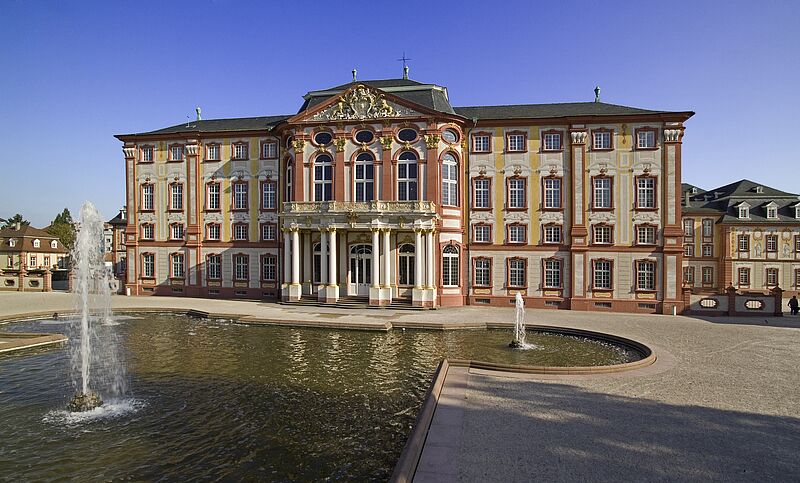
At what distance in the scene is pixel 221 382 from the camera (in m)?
13.2

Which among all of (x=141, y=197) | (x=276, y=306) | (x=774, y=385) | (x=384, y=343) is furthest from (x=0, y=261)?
(x=774, y=385)

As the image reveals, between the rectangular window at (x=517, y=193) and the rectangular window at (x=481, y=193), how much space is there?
154 cm

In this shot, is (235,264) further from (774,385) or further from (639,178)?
(774,385)

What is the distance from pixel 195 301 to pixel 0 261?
5488 centimetres

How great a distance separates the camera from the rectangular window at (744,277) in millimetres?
49094

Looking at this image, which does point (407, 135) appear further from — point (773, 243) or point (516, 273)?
point (773, 243)

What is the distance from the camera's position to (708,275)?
171ft

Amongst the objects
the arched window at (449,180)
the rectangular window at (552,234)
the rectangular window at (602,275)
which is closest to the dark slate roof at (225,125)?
the arched window at (449,180)

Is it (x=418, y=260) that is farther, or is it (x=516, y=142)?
(x=516, y=142)

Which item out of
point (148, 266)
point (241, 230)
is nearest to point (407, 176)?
point (241, 230)

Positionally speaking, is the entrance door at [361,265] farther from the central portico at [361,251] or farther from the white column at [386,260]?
the white column at [386,260]

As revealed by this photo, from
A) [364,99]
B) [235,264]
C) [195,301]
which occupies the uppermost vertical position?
[364,99]

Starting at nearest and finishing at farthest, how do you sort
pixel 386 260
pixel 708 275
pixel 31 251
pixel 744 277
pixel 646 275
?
pixel 646 275
pixel 386 260
pixel 744 277
pixel 708 275
pixel 31 251

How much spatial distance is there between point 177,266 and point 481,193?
25995 millimetres
